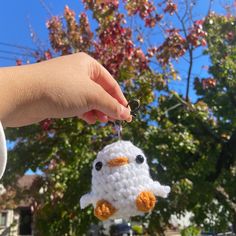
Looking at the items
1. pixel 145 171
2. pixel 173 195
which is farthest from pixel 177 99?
pixel 145 171

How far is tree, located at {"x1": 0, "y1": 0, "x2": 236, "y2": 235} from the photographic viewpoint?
19.9 feet

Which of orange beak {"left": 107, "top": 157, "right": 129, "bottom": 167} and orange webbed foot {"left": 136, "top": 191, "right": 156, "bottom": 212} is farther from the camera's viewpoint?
orange beak {"left": 107, "top": 157, "right": 129, "bottom": 167}

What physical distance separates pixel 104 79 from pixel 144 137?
16.1 ft

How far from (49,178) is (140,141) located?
63.0 inches

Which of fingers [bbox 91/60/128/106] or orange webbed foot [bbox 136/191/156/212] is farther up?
fingers [bbox 91/60/128/106]

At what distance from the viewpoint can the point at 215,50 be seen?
7879 millimetres

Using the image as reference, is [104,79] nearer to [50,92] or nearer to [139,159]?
[50,92]

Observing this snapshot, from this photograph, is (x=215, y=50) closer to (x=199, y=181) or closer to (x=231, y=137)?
(x=231, y=137)

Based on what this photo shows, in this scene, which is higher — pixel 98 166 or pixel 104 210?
pixel 98 166

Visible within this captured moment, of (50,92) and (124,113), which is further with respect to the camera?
(124,113)

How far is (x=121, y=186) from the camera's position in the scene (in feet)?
6.73

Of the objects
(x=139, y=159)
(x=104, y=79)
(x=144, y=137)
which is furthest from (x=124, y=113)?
(x=144, y=137)

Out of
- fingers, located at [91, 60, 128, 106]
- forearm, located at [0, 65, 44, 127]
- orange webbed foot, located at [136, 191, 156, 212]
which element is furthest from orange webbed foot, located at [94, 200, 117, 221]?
forearm, located at [0, 65, 44, 127]

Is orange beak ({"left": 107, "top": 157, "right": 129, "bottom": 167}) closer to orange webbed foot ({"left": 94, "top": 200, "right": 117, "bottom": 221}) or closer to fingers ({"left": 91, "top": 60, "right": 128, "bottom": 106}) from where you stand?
orange webbed foot ({"left": 94, "top": 200, "right": 117, "bottom": 221})
